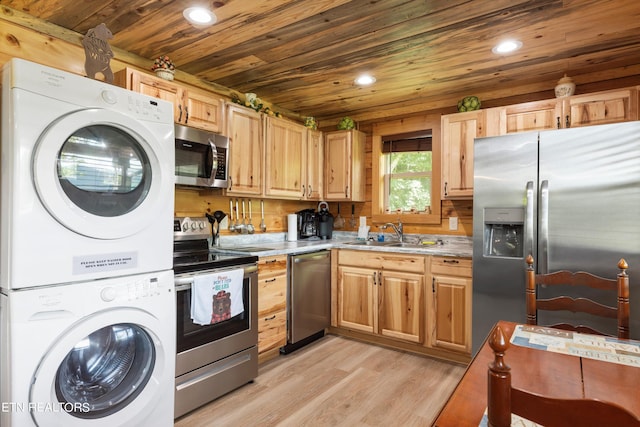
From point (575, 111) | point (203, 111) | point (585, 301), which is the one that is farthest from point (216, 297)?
point (575, 111)

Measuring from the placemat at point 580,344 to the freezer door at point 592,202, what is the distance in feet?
3.76

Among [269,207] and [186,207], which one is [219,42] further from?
[269,207]

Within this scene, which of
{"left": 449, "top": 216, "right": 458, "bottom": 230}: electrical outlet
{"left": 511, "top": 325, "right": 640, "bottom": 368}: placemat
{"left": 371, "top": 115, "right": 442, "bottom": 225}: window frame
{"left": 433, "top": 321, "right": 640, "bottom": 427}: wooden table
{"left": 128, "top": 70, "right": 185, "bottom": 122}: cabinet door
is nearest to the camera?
{"left": 433, "top": 321, "right": 640, "bottom": 427}: wooden table

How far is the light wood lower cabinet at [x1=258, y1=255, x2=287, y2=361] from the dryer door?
1201 mm

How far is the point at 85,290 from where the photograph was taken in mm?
1552

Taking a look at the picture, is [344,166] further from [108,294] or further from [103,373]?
[103,373]

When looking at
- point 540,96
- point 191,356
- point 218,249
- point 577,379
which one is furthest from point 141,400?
point 540,96

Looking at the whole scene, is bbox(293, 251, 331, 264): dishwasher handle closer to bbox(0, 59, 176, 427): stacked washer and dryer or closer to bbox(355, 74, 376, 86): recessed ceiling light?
bbox(0, 59, 176, 427): stacked washer and dryer

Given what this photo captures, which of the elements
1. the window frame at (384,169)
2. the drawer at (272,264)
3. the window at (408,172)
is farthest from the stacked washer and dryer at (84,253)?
the window at (408,172)

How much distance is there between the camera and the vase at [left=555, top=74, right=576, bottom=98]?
2.86 m

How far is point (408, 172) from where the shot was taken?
406 cm

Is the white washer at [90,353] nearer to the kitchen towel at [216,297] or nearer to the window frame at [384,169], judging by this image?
the kitchen towel at [216,297]

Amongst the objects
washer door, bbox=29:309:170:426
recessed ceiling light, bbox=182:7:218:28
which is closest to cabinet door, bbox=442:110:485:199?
recessed ceiling light, bbox=182:7:218:28

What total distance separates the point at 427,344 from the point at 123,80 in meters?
→ 3.06
